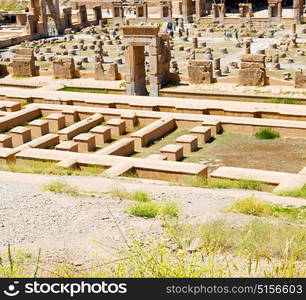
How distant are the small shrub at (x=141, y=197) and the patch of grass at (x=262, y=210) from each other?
1.50m

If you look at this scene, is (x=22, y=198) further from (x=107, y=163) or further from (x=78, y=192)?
(x=107, y=163)

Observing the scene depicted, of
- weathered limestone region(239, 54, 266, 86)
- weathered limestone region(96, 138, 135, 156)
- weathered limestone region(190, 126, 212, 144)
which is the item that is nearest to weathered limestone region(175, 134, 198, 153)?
weathered limestone region(190, 126, 212, 144)

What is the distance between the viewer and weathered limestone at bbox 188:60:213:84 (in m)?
26.5

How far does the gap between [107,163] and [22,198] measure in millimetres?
4795

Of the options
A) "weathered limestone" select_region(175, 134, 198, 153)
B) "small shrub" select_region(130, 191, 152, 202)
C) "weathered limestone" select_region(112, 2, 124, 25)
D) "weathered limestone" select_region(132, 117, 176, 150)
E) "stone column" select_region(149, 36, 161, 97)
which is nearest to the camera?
"small shrub" select_region(130, 191, 152, 202)

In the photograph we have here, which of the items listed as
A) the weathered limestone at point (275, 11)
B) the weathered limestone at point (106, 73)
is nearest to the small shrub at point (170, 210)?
the weathered limestone at point (106, 73)

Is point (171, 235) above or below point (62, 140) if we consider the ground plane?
Answer: above

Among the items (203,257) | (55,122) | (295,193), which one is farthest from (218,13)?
(203,257)

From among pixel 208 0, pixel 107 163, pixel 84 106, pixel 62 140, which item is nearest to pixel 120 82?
pixel 84 106

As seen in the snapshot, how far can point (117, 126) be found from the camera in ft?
64.7

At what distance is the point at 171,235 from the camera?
8.55 m

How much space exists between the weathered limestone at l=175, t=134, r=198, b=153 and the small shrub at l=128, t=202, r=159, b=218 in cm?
754

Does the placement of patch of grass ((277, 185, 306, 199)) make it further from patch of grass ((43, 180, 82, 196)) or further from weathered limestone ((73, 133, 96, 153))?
weathered limestone ((73, 133, 96, 153))

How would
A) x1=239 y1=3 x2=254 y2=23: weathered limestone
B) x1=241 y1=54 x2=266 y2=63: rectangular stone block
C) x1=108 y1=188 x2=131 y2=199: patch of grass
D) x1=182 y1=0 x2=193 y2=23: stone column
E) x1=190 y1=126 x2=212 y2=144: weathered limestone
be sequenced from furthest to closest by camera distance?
x1=182 y1=0 x2=193 y2=23: stone column → x1=239 y1=3 x2=254 y2=23: weathered limestone → x1=241 y1=54 x2=266 y2=63: rectangular stone block → x1=190 y1=126 x2=212 y2=144: weathered limestone → x1=108 y1=188 x2=131 y2=199: patch of grass
